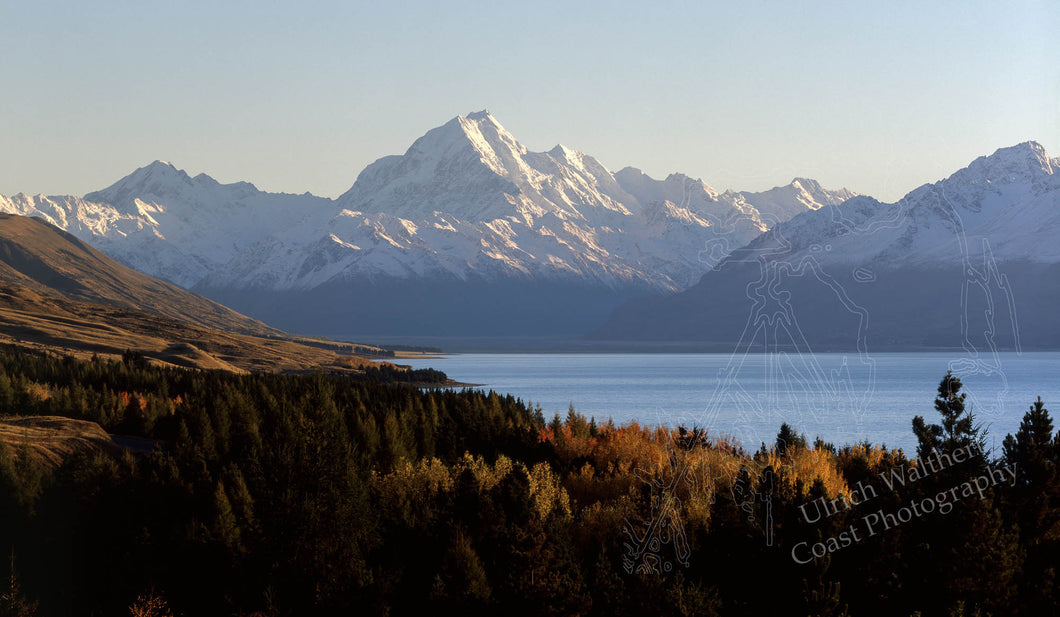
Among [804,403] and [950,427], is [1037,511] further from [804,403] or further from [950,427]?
[804,403]

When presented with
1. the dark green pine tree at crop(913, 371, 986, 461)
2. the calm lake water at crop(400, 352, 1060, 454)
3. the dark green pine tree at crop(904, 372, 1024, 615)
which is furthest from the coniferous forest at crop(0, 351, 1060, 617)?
the calm lake water at crop(400, 352, 1060, 454)

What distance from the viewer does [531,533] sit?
41969 mm

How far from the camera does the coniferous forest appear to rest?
1619 inches

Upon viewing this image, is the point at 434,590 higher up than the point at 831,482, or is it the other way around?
the point at 831,482

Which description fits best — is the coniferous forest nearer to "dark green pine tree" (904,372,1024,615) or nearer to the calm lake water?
"dark green pine tree" (904,372,1024,615)

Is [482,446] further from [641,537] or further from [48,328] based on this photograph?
[48,328]

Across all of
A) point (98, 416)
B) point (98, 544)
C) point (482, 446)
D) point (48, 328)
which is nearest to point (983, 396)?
point (482, 446)

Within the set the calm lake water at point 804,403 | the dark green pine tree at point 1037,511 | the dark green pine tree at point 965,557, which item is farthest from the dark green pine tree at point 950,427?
the calm lake water at point 804,403

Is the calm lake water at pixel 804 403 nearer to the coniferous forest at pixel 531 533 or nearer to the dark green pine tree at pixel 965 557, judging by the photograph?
the coniferous forest at pixel 531 533

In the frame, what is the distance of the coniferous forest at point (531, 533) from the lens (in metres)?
41.1

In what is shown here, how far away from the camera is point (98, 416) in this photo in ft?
240

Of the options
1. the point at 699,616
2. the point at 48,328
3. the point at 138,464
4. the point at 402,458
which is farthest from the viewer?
the point at 48,328

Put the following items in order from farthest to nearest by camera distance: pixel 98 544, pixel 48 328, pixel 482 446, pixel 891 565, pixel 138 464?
1. pixel 48 328
2. pixel 482 446
3. pixel 138 464
4. pixel 98 544
5. pixel 891 565

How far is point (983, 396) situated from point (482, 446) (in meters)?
96.3
